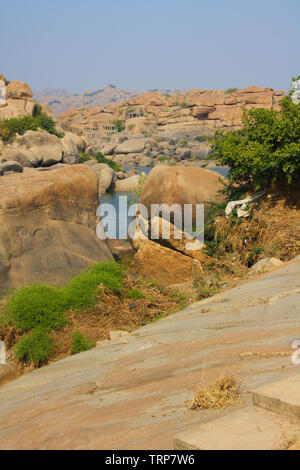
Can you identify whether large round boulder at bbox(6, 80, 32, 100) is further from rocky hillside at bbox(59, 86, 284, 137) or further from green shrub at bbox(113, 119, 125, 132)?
green shrub at bbox(113, 119, 125, 132)

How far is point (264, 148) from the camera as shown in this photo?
906 cm

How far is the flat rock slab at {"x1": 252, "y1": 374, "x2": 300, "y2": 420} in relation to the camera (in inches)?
90.8

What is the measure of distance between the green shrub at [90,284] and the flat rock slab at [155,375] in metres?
1.09

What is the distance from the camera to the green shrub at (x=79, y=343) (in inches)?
247

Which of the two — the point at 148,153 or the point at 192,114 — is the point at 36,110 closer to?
the point at 148,153

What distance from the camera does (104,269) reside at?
291 inches

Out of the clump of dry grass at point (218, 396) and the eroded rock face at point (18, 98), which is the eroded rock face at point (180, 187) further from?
the eroded rock face at point (18, 98)

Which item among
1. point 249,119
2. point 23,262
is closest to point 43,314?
point 23,262

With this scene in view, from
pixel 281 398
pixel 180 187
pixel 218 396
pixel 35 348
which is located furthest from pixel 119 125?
pixel 281 398

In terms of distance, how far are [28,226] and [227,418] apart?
23.0 feet

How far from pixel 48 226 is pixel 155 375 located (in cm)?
566

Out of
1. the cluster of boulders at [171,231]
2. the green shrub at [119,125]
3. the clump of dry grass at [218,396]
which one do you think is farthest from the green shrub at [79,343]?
the green shrub at [119,125]

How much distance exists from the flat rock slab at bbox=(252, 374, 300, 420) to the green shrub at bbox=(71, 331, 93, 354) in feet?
13.1
